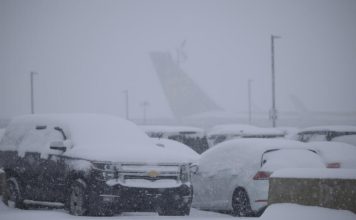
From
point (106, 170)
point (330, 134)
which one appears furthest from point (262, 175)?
point (330, 134)

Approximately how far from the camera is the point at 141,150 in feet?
39.6

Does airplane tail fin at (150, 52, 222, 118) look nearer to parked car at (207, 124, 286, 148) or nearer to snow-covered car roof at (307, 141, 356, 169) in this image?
parked car at (207, 124, 286, 148)

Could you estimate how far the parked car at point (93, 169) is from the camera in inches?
452

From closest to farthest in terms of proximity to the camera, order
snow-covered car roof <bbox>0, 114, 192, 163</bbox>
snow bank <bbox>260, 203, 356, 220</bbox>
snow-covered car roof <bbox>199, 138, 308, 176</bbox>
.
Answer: snow bank <bbox>260, 203, 356, 220</bbox>, snow-covered car roof <bbox>0, 114, 192, 163</bbox>, snow-covered car roof <bbox>199, 138, 308, 176</bbox>

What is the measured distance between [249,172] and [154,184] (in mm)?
1963

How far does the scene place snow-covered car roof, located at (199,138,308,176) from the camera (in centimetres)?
1291

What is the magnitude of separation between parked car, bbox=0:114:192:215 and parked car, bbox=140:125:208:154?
7.47m

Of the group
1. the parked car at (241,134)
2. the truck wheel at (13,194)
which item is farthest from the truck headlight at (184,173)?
Result: the parked car at (241,134)

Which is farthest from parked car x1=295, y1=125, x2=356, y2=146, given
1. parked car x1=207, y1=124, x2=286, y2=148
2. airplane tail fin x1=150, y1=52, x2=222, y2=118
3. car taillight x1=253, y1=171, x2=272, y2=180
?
airplane tail fin x1=150, y1=52, x2=222, y2=118

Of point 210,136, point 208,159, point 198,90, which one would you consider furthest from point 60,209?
point 198,90

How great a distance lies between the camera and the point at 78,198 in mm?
11602

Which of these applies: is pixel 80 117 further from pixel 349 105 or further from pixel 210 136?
pixel 349 105

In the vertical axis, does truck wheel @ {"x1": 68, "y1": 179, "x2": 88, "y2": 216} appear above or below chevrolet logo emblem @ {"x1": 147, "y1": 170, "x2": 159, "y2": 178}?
below

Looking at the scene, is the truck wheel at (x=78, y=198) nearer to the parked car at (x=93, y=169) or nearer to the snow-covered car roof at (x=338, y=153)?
the parked car at (x=93, y=169)
